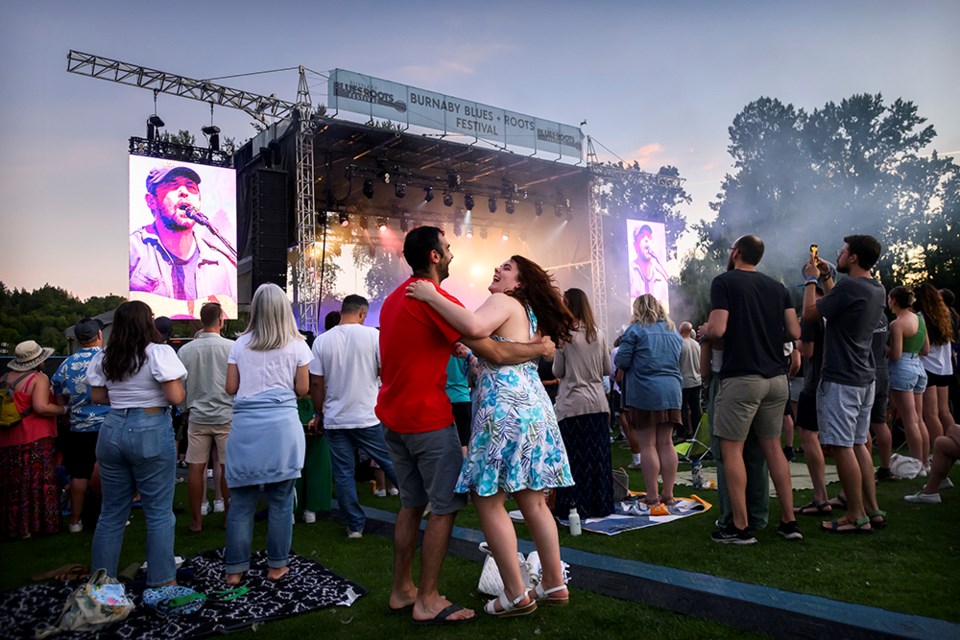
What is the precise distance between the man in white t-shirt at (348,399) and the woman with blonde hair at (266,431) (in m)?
1.06

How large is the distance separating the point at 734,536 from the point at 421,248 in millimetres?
2765

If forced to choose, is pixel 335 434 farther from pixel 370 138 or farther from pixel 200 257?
pixel 370 138

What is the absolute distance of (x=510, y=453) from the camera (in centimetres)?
296

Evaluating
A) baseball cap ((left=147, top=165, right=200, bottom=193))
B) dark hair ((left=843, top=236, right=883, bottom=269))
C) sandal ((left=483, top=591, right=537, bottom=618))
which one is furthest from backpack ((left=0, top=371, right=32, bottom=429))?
baseball cap ((left=147, top=165, right=200, bottom=193))

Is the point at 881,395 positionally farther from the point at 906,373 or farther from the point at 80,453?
the point at 80,453

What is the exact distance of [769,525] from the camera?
454cm

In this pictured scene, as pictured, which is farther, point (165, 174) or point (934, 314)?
point (165, 174)

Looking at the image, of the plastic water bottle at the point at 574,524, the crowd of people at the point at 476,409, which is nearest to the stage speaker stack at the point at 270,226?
the crowd of people at the point at 476,409

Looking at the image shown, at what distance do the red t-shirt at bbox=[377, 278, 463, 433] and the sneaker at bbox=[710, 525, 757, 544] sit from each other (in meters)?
2.22

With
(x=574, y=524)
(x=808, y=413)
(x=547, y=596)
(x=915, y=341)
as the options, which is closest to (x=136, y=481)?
(x=547, y=596)

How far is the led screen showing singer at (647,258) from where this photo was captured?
1903 centimetres

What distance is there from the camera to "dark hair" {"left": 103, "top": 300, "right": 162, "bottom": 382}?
358 centimetres

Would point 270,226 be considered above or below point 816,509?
above

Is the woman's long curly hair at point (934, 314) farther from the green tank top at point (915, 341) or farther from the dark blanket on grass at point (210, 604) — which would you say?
the dark blanket on grass at point (210, 604)
